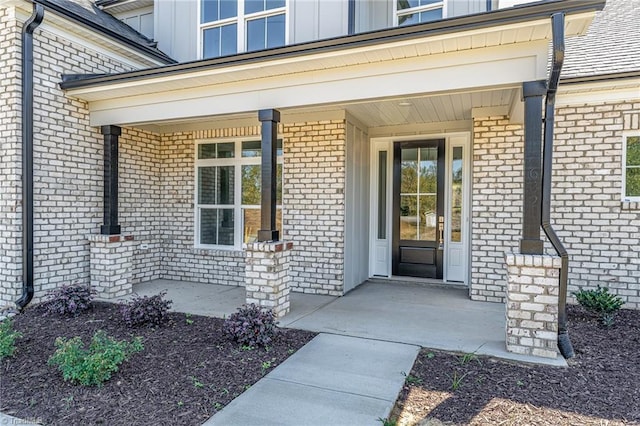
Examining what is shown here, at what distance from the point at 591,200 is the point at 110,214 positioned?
23.0ft

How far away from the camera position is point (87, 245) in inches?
238

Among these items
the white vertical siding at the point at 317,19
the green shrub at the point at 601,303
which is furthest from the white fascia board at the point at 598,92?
the white vertical siding at the point at 317,19

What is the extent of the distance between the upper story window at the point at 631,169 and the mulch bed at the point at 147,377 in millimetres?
4692

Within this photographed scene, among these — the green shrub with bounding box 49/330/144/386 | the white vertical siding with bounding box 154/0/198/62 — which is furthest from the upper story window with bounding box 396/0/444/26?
the green shrub with bounding box 49/330/144/386

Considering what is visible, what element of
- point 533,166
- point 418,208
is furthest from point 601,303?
point 418,208

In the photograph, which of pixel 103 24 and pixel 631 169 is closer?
pixel 631 169

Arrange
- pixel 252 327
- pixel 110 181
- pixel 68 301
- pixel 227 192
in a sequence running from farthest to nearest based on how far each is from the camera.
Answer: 1. pixel 227 192
2. pixel 110 181
3. pixel 68 301
4. pixel 252 327

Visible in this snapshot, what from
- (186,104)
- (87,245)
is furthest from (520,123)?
(87,245)

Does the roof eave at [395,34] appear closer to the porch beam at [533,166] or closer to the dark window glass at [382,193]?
the porch beam at [533,166]

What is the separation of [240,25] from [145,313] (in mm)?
5237

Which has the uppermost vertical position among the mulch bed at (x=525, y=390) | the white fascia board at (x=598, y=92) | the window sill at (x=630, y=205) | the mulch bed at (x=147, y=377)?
the white fascia board at (x=598, y=92)

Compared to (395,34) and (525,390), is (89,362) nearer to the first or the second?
(525,390)

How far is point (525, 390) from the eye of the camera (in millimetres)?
3029

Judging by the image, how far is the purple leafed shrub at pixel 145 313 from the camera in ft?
14.7
